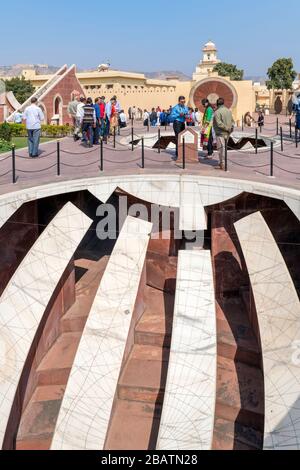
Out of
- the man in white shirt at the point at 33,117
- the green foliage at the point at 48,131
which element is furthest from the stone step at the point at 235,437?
the green foliage at the point at 48,131

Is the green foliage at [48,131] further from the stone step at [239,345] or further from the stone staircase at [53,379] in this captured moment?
the stone step at [239,345]

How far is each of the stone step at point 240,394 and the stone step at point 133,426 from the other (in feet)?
3.27

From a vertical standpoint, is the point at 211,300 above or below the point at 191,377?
above

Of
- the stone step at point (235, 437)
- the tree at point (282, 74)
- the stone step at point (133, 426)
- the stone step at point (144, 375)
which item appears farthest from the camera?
the tree at point (282, 74)

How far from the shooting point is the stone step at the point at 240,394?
723 centimetres

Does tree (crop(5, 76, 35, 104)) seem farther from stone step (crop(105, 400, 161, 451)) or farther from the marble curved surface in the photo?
stone step (crop(105, 400, 161, 451))

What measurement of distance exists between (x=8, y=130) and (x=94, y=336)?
951 cm

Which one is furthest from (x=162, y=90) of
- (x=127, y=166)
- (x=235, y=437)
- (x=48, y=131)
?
(x=235, y=437)

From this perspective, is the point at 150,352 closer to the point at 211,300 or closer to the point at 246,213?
the point at 211,300

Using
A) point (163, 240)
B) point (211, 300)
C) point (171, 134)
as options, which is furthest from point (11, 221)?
point (171, 134)

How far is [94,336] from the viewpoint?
24.0 feet

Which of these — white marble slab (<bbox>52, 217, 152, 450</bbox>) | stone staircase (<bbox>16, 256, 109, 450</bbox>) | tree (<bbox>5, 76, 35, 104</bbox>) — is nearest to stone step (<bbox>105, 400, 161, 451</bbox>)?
white marble slab (<bbox>52, 217, 152, 450</bbox>)

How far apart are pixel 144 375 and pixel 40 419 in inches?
67.0

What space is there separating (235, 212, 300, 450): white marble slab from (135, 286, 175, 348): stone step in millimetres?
2001
